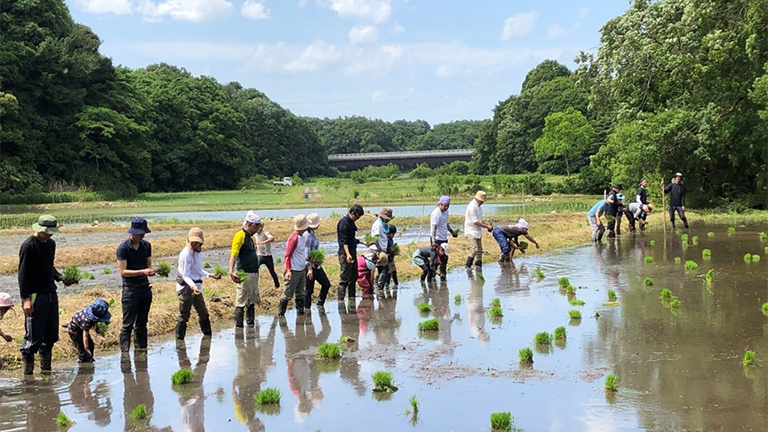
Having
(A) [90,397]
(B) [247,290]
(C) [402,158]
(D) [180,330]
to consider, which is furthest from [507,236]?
(C) [402,158]

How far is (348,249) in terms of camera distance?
14375 millimetres

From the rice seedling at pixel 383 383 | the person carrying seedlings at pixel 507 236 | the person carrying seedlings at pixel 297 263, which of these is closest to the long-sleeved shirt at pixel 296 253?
the person carrying seedlings at pixel 297 263

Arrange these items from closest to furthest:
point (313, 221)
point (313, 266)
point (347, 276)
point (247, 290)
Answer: point (247, 290)
point (313, 221)
point (313, 266)
point (347, 276)

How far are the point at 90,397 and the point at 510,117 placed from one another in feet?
321

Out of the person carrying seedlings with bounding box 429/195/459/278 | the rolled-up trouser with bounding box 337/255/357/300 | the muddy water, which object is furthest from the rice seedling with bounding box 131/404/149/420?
the person carrying seedlings with bounding box 429/195/459/278

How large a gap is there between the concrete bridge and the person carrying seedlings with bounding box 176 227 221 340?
129m

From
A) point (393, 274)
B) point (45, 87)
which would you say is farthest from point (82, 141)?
point (393, 274)

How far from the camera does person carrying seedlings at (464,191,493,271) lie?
17891 millimetres

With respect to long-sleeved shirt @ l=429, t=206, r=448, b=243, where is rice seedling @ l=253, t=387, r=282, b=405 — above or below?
below

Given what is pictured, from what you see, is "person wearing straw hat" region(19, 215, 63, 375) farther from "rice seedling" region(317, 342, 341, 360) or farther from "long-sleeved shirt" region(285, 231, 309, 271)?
"long-sleeved shirt" region(285, 231, 309, 271)

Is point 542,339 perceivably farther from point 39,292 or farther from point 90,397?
point 39,292

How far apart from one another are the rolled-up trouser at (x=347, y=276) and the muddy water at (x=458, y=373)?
0.50m

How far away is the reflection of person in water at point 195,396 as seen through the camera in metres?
7.77

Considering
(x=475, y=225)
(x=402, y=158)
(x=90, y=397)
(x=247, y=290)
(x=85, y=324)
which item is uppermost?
(x=402, y=158)
